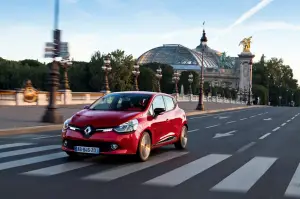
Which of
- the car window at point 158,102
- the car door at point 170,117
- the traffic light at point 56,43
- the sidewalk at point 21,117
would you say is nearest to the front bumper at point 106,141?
the car window at point 158,102

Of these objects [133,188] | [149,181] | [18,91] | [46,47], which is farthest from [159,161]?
[18,91]

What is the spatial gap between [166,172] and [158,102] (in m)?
3.00

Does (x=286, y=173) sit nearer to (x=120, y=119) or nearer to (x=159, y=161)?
(x=159, y=161)

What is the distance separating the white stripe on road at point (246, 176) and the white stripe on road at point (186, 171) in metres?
0.68

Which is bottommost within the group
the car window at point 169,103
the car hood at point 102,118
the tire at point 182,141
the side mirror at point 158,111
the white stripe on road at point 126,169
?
the white stripe on road at point 126,169

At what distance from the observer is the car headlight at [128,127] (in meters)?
10.2

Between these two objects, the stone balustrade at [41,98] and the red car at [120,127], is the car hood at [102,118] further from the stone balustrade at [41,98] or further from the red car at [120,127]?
the stone balustrade at [41,98]

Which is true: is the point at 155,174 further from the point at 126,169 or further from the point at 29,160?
the point at 29,160

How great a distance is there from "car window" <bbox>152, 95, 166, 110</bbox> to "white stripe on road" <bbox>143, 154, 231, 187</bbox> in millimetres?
1603

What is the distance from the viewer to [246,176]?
30.3ft

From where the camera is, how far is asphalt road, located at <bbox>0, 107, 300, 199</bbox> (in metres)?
7.44

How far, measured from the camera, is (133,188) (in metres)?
7.75

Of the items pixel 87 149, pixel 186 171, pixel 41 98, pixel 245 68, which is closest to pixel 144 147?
pixel 87 149

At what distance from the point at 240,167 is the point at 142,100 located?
2785 mm
